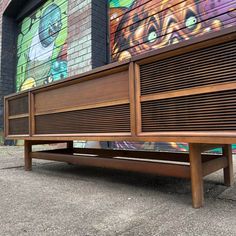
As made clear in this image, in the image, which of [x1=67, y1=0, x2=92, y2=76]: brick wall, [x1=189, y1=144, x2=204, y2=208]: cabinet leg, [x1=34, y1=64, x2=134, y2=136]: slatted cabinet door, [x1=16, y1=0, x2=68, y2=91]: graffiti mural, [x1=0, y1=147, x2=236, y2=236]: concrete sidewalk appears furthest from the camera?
[x1=16, y1=0, x2=68, y2=91]: graffiti mural

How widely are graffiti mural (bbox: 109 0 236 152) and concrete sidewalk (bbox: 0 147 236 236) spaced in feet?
5.43

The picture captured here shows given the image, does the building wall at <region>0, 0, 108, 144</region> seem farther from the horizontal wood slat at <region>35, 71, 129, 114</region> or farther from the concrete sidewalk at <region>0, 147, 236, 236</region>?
the concrete sidewalk at <region>0, 147, 236, 236</region>

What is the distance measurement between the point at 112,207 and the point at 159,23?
3235mm

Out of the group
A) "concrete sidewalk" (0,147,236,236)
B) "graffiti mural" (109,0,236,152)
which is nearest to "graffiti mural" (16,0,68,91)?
"graffiti mural" (109,0,236,152)

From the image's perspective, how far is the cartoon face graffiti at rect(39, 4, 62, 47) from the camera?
582 centimetres

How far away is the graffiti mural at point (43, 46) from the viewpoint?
5660mm

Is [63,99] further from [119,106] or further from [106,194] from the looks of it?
[106,194]

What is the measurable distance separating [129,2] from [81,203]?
3.84m

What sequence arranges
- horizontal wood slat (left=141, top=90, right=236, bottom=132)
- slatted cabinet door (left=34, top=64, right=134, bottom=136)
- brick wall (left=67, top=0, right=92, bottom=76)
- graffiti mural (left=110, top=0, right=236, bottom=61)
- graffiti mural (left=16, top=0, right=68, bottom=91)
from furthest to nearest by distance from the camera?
graffiti mural (left=16, top=0, right=68, bottom=91)
brick wall (left=67, top=0, right=92, bottom=76)
graffiti mural (left=110, top=0, right=236, bottom=61)
slatted cabinet door (left=34, top=64, right=134, bottom=136)
horizontal wood slat (left=141, top=90, right=236, bottom=132)

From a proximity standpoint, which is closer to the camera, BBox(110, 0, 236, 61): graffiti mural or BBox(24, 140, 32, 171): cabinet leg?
BBox(24, 140, 32, 171): cabinet leg

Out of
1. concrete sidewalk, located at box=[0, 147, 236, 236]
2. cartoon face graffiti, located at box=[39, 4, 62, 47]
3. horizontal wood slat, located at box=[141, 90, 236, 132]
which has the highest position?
cartoon face graffiti, located at box=[39, 4, 62, 47]

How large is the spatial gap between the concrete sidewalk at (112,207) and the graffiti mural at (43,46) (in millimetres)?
3707

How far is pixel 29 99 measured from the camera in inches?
107

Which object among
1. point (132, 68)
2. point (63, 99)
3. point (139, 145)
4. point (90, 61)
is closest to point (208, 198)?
point (132, 68)
